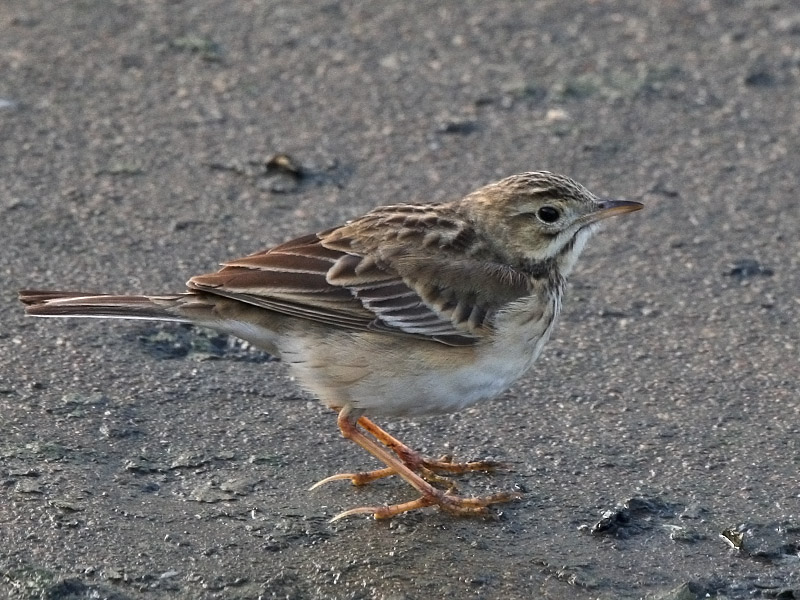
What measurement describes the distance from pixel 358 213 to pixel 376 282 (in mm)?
2153

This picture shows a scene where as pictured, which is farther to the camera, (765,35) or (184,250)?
(765,35)

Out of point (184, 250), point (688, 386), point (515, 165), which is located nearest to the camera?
point (688, 386)

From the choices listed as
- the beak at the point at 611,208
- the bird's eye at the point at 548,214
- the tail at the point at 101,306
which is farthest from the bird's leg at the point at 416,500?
the beak at the point at 611,208

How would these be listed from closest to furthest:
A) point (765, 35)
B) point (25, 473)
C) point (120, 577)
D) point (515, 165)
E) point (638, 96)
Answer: point (120, 577) < point (25, 473) < point (515, 165) < point (638, 96) < point (765, 35)

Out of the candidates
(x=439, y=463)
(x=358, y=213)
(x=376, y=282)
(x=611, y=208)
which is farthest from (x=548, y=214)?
(x=358, y=213)

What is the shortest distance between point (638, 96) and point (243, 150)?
8.55 ft

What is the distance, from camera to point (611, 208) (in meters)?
6.44

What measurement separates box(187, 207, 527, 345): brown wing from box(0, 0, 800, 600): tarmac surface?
26.1 inches

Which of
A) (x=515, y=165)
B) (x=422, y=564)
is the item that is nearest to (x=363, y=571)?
(x=422, y=564)

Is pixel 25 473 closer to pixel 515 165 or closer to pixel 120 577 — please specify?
pixel 120 577

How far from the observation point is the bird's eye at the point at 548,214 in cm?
633

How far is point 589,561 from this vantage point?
539 centimetres

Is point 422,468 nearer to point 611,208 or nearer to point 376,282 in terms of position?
point 376,282

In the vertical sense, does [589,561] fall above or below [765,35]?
below
